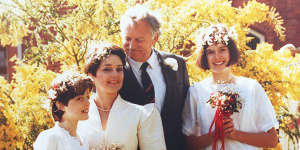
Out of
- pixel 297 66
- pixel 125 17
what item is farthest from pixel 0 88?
pixel 297 66

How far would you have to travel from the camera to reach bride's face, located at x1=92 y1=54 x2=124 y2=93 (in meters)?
2.54

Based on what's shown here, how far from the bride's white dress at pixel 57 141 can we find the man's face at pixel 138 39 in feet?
3.10

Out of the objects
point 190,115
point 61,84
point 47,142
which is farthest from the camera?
point 190,115

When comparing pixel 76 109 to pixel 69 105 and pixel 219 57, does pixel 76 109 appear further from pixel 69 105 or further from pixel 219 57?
pixel 219 57

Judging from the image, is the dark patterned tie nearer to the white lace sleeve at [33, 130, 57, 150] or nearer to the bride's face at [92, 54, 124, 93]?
the bride's face at [92, 54, 124, 93]

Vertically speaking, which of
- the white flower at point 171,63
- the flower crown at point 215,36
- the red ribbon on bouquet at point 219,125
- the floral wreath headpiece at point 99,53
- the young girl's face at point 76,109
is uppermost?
the flower crown at point 215,36

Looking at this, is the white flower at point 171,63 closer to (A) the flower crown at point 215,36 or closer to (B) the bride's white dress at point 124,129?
(A) the flower crown at point 215,36

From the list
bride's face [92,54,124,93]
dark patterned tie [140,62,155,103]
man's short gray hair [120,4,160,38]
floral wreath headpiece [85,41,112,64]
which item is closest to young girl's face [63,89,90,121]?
bride's face [92,54,124,93]

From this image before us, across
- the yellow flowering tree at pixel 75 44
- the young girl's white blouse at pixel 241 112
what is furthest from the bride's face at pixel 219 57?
the yellow flowering tree at pixel 75 44

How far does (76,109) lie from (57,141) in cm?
25

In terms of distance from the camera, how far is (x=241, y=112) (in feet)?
9.44

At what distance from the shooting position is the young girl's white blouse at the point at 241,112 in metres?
2.88

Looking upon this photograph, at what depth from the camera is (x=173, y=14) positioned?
4.48 m

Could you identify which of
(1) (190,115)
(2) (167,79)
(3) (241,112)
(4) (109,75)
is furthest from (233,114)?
(4) (109,75)
